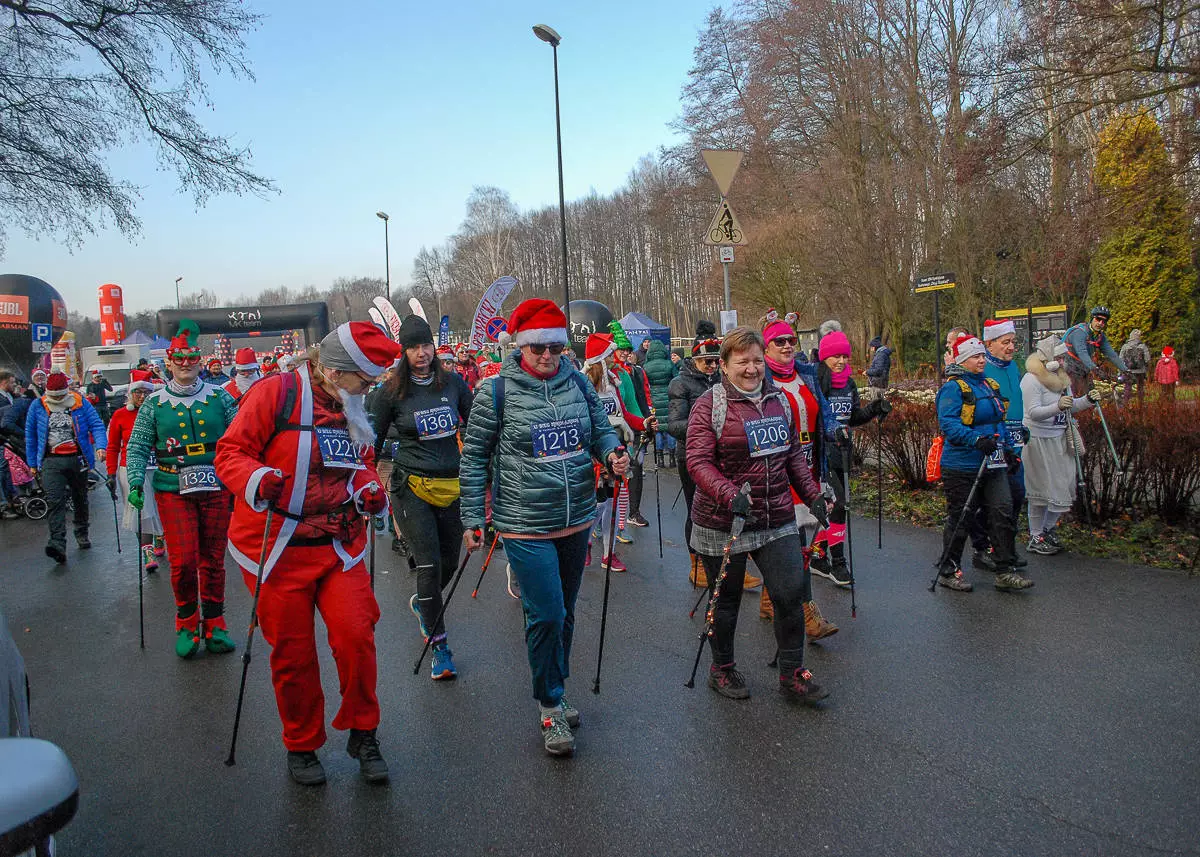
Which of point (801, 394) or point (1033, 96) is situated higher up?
point (1033, 96)

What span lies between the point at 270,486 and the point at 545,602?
1343 mm

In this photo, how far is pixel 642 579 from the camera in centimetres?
729

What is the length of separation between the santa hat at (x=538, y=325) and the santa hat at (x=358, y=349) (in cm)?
61

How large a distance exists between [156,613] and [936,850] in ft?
20.7

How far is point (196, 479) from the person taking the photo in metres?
5.62

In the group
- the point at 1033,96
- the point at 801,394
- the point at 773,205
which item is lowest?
the point at 801,394

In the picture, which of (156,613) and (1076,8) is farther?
(1076,8)

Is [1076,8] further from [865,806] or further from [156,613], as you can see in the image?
[156,613]

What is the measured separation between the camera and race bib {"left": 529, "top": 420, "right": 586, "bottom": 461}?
158 inches

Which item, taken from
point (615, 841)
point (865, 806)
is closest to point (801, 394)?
point (865, 806)

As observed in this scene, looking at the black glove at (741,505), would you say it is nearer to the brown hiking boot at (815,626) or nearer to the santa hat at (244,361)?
the brown hiking boot at (815,626)

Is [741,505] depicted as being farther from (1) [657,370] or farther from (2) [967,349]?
(1) [657,370]

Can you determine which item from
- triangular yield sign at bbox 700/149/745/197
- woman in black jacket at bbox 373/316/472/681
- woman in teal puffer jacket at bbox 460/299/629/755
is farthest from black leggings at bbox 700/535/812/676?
triangular yield sign at bbox 700/149/745/197

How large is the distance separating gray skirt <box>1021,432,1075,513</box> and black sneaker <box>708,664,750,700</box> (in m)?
3.98
